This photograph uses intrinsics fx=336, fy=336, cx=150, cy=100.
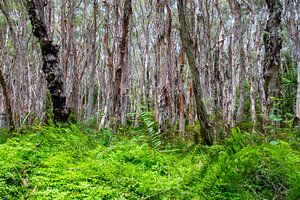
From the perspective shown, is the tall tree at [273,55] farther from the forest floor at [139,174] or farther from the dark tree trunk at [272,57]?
the forest floor at [139,174]

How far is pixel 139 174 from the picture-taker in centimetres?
281

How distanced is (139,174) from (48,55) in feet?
8.81

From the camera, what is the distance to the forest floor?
7.77 feet

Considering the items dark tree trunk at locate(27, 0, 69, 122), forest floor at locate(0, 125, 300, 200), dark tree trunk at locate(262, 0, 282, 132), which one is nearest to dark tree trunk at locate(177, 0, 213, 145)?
forest floor at locate(0, 125, 300, 200)

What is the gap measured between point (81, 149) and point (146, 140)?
103 cm

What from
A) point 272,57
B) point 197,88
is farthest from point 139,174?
point 272,57

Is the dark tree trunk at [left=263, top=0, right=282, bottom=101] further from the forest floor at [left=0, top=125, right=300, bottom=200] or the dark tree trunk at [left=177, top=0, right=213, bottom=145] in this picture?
the forest floor at [left=0, top=125, right=300, bottom=200]

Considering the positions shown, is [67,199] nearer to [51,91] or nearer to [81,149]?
[81,149]

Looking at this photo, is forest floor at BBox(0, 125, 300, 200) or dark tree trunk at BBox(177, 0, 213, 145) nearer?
forest floor at BBox(0, 125, 300, 200)

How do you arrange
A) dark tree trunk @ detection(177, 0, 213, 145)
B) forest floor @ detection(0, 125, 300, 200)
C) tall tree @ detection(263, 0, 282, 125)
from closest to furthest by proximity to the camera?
forest floor @ detection(0, 125, 300, 200)
dark tree trunk @ detection(177, 0, 213, 145)
tall tree @ detection(263, 0, 282, 125)

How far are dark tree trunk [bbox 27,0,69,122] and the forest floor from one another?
133cm

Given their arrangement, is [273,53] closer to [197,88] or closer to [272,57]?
[272,57]

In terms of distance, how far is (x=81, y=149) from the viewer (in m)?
3.80

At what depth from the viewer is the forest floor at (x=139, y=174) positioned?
7.77ft
